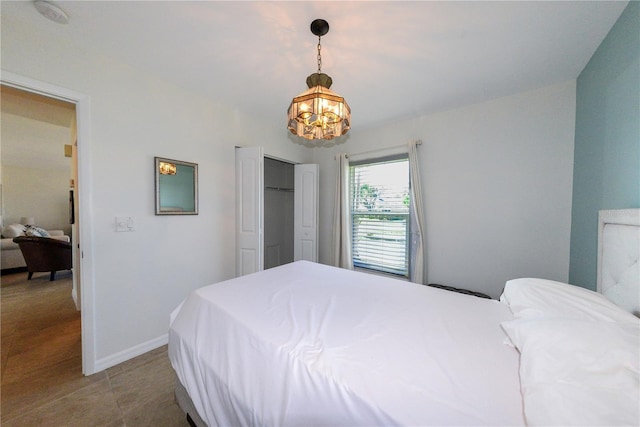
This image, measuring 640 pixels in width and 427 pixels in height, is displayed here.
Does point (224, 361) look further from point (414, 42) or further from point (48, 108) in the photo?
point (48, 108)

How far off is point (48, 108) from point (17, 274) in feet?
13.7

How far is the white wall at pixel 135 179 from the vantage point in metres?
1.66

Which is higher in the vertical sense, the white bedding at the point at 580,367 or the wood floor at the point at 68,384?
the white bedding at the point at 580,367

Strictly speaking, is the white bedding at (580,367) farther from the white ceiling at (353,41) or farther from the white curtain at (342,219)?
the white curtain at (342,219)

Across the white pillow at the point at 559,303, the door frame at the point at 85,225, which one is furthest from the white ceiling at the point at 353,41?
the white pillow at the point at 559,303

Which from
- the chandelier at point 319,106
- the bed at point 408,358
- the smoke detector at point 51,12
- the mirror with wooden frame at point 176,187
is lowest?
the bed at point 408,358

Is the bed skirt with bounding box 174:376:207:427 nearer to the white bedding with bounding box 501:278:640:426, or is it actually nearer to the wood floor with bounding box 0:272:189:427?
the wood floor with bounding box 0:272:189:427

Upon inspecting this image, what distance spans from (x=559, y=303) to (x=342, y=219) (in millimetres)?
2526

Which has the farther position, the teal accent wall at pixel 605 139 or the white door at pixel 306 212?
the white door at pixel 306 212

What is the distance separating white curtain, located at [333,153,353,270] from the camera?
3344mm

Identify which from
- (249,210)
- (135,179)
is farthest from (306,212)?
(135,179)

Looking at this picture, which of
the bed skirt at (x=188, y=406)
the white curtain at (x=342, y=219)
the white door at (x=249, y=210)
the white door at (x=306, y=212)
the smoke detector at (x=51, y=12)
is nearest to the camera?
the bed skirt at (x=188, y=406)

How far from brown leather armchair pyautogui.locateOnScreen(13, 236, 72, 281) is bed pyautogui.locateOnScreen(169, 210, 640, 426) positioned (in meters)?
4.42

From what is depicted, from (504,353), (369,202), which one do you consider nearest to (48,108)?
(369,202)
